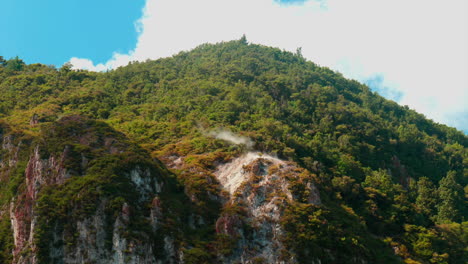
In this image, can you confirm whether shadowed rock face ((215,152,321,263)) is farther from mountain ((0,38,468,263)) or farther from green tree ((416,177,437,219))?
green tree ((416,177,437,219))

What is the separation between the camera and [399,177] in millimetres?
103000

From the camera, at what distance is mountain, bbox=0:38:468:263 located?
177ft

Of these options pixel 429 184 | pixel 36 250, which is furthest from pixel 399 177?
pixel 36 250

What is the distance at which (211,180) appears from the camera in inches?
2645

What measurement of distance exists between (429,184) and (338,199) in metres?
35.5

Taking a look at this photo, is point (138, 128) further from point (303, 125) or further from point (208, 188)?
point (303, 125)

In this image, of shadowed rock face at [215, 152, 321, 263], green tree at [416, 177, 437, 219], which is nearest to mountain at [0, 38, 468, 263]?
shadowed rock face at [215, 152, 321, 263]

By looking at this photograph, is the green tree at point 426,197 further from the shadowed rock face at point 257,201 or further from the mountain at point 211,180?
the shadowed rock face at point 257,201

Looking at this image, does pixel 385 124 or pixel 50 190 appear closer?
pixel 50 190

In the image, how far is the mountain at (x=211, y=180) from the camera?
54.1 meters

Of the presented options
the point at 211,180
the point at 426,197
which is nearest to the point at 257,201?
the point at 211,180

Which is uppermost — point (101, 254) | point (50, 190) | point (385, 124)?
point (385, 124)

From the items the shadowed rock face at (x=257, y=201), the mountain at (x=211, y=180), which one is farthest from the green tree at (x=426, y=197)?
the shadowed rock face at (x=257, y=201)

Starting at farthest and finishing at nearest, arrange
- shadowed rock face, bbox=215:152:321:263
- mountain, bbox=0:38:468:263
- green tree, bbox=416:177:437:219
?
green tree, bbox=416:177:437:219 → shadowed rock face, bbox=215:152:321:263 → mountain, bbox=0:38:468:263
